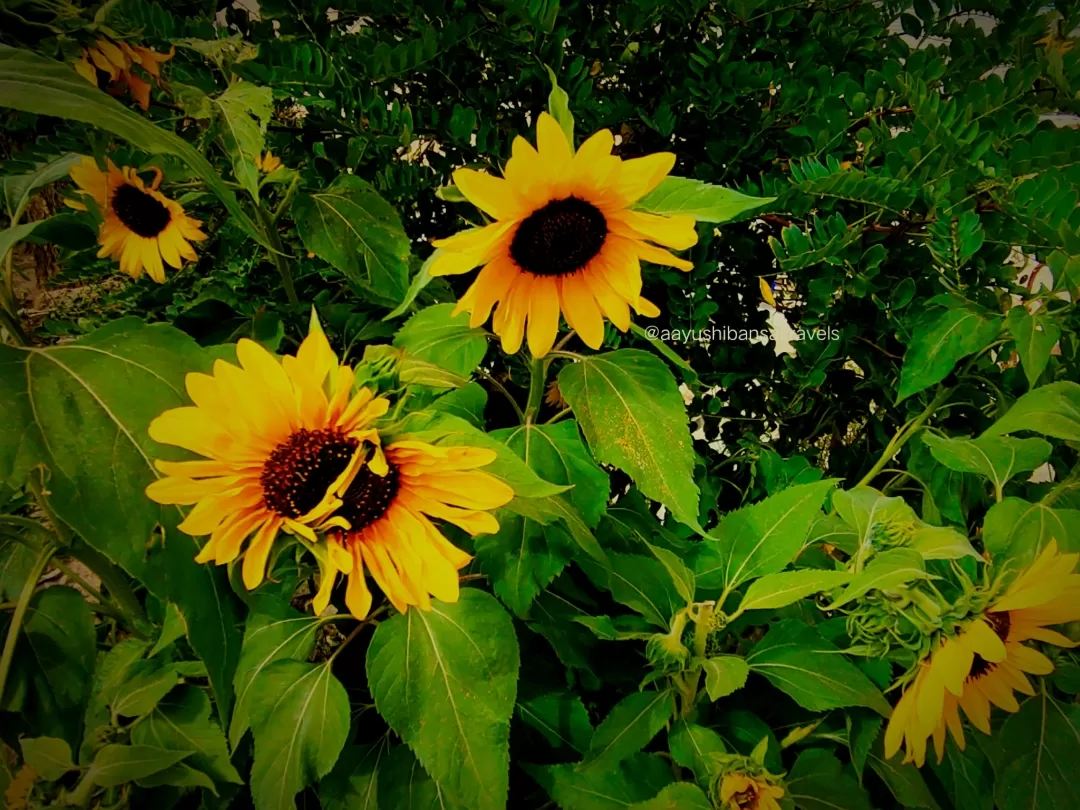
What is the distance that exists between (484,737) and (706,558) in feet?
0.72

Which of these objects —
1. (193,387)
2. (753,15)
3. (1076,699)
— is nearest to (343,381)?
(193,387)

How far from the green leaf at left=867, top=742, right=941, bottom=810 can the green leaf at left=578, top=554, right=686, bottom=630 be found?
0.52 feet

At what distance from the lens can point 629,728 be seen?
0.41 meters

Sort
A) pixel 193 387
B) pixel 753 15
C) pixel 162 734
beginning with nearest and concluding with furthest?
1. pixel 193 387
2. pixel 162 734
3. pixel 753 15

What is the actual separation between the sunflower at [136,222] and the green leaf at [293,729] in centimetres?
40

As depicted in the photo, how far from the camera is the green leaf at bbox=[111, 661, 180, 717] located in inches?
16.1

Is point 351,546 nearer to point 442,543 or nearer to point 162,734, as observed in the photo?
point 442,543

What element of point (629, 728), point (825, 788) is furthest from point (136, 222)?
point (825, 788)

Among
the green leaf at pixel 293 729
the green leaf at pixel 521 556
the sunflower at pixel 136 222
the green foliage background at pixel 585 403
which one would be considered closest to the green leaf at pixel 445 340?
the green foliage background at pixel 585 403

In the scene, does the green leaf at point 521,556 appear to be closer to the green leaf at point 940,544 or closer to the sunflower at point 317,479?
the sunflower at point 317,479

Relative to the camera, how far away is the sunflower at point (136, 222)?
572 mm

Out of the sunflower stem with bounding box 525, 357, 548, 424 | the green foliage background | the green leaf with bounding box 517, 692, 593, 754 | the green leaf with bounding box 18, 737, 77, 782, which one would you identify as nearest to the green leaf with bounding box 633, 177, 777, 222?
the green foliage background

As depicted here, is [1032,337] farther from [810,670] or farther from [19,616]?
[19,616]

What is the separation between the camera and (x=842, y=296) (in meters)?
0.60
